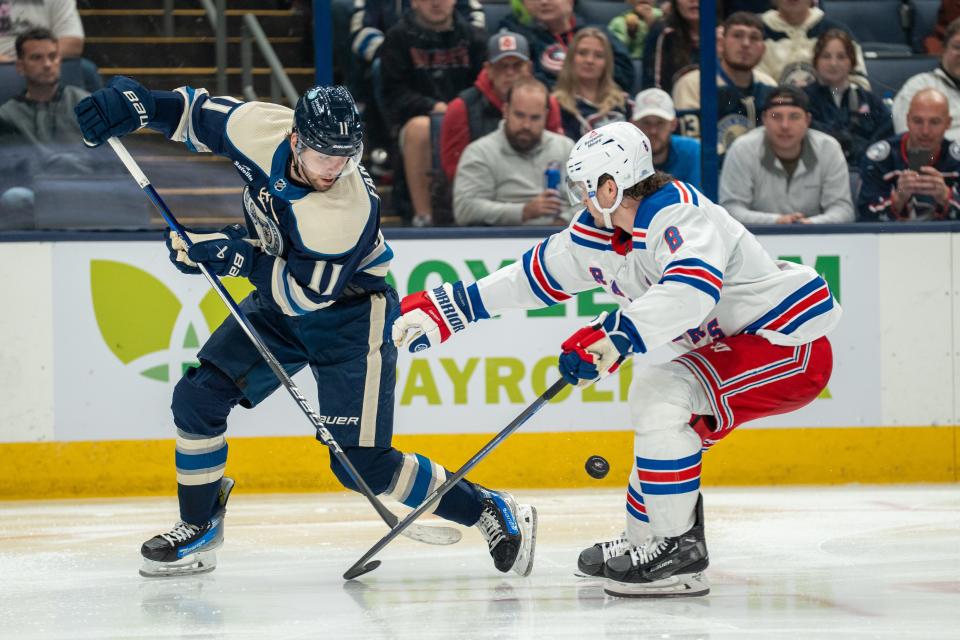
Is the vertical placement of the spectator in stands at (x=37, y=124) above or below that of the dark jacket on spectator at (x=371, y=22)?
below

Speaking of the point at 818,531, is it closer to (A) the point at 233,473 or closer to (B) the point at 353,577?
(B) the point at 353,577

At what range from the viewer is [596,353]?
312cm

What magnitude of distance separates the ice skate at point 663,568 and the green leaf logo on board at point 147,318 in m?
2.13

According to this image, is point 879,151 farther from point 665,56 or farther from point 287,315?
point 287,315

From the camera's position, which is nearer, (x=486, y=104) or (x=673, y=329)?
(x=673, y=329)

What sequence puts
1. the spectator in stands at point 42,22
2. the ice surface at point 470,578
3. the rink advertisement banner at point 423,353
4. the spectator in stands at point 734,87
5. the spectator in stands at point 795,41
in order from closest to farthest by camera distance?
the ice surface at point 470,578, the rink advertisement banner at point 423,353, the spectator in stands at point 42,22, the spectator in stands at point 734,87, the spectator in stands at point 795,41

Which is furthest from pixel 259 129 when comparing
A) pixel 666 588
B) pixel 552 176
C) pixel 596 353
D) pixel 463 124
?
pixel 552 176

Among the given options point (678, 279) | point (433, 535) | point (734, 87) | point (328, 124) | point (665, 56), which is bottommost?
point (433, 535)

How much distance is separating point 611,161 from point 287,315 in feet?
3.10

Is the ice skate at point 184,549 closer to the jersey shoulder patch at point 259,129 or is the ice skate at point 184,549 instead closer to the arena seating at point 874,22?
the jersey shoulder patch at point 259,129

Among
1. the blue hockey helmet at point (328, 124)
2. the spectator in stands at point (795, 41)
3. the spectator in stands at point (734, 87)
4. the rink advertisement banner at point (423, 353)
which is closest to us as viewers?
the blue hockey helmet at point (328, 124)

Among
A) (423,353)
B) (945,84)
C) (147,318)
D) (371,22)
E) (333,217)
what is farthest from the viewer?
(945,84)

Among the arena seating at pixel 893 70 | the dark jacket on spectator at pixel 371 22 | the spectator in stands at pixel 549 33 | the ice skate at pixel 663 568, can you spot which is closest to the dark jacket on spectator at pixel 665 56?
the spectator in stands at pixel 549 33

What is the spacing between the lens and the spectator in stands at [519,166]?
522cm
